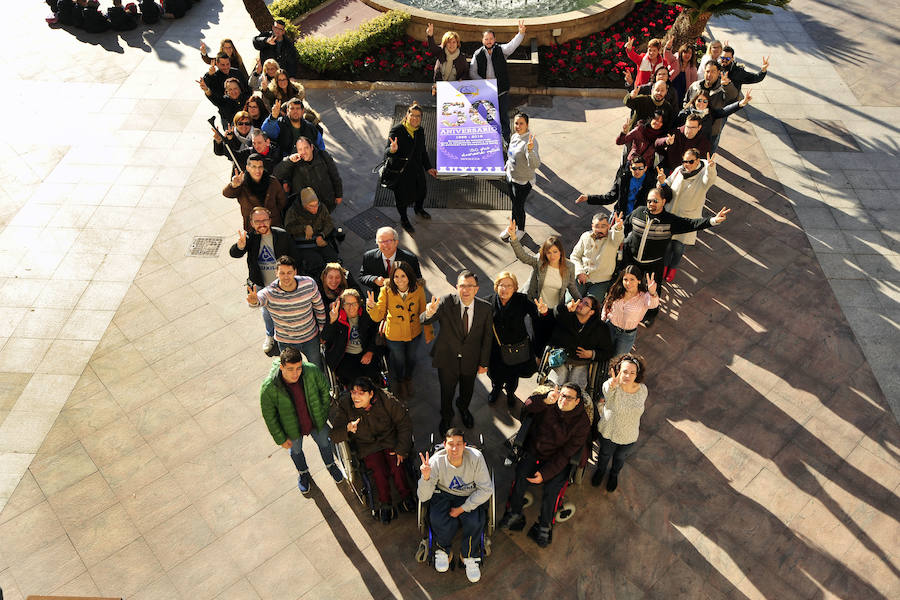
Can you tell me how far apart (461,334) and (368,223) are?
4.11m

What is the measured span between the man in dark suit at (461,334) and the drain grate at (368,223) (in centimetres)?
354

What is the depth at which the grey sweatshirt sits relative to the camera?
521cm

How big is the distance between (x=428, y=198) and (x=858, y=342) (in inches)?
251

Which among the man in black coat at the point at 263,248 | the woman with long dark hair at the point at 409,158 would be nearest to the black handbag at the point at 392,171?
the woman with long dark hair at the point at 409,158

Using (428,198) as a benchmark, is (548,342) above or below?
above

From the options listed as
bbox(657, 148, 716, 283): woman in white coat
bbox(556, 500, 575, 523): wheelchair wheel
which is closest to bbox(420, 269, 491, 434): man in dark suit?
bbox(556, 500, 575, 523): wheelchair wheel

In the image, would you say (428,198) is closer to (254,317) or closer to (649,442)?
(254,317)

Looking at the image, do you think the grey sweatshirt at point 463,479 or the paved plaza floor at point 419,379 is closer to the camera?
the grey sweatshirt at point 463,479

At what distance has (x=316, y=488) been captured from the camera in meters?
6.46

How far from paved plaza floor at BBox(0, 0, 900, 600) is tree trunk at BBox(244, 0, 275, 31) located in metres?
2.07

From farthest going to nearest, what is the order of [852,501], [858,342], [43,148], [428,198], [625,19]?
1. [625,19]
2. [43,148]
3. [428,198]
4. [858,342]
5. [852,501]

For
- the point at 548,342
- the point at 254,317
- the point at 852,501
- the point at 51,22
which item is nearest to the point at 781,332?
the point at 852,501

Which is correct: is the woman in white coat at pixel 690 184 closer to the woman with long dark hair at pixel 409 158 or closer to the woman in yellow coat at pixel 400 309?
the woman with long dark hair at pixel 409 158

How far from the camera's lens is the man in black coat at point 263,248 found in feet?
22.4
